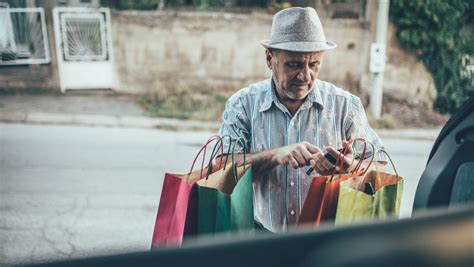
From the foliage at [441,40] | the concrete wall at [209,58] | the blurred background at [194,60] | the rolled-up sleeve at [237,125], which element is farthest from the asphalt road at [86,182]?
the foliage at [441,40]

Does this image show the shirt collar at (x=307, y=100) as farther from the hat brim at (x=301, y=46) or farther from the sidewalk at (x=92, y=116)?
the sidewalk at (x=92, y=116)

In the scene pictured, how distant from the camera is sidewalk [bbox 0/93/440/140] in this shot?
770cm

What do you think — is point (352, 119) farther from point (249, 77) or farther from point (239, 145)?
point (249, 77)

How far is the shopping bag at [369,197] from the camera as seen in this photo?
164cm

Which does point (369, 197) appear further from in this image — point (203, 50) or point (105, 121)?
point (203, 50)

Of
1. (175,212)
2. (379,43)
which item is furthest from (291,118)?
(379,43)

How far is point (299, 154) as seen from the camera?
174cm

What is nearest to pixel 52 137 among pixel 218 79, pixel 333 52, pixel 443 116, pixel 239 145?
pixel 218 79

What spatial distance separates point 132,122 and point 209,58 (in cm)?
214

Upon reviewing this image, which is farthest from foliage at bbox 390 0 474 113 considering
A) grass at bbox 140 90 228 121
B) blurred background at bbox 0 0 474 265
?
grass at bbox 140 90 228 121

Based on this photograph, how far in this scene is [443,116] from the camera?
28.9 ft

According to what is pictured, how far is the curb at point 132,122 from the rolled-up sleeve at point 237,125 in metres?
5.63

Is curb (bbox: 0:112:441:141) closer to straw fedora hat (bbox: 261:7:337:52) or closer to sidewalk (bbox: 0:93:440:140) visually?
sidewalk (bbox: 0:93:440:140)

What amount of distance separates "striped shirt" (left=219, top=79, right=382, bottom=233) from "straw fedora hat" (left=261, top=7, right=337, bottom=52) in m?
0.17
